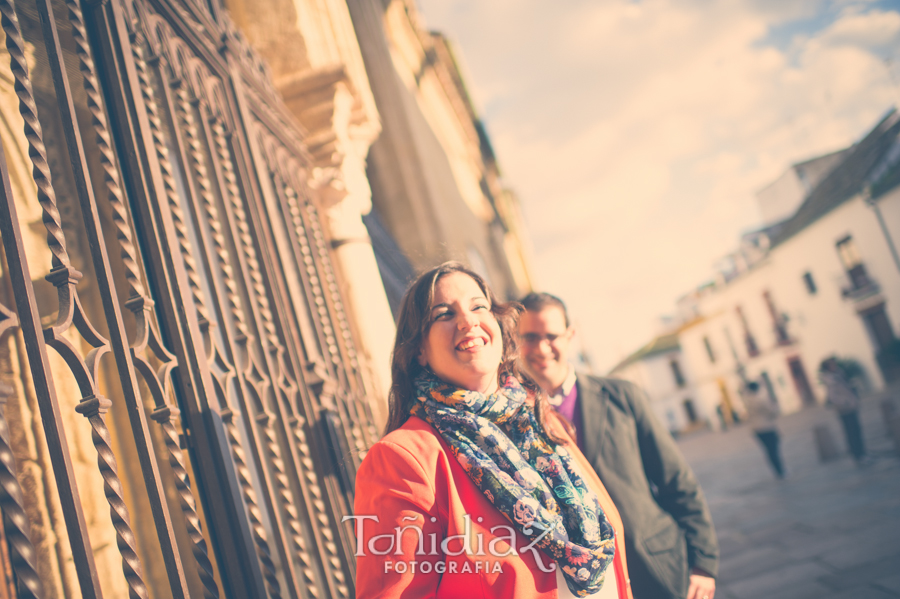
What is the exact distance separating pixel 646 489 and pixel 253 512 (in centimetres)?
139

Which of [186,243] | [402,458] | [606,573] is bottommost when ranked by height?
[606,573]

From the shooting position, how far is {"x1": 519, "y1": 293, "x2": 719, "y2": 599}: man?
6.39 feet

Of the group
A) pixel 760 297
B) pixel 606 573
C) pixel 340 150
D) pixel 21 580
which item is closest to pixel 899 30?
pixel 760 297

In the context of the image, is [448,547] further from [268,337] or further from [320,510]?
[268,337]

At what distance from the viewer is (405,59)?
7602mm

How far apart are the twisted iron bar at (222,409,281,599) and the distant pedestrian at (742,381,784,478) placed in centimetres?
762

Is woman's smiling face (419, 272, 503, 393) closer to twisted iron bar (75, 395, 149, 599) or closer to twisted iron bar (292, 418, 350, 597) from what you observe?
twisted iron bar (292, 418, 350, 597)

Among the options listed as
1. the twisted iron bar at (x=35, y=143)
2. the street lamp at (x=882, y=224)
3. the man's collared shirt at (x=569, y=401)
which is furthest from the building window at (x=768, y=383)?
the twisted iron bar at (x=35, y=143)

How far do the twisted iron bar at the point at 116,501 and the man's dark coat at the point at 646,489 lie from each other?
1485 mm

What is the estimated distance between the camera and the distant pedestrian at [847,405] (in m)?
7.21

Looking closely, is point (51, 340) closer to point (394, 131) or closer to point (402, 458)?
point (402, 458)

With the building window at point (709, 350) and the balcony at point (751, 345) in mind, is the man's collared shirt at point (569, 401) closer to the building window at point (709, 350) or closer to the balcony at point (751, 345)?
the balcony at point (751, 345)

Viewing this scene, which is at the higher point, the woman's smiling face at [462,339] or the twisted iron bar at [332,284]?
the twisted iron bar at [332,284]

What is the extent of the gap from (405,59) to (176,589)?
7.50 m
